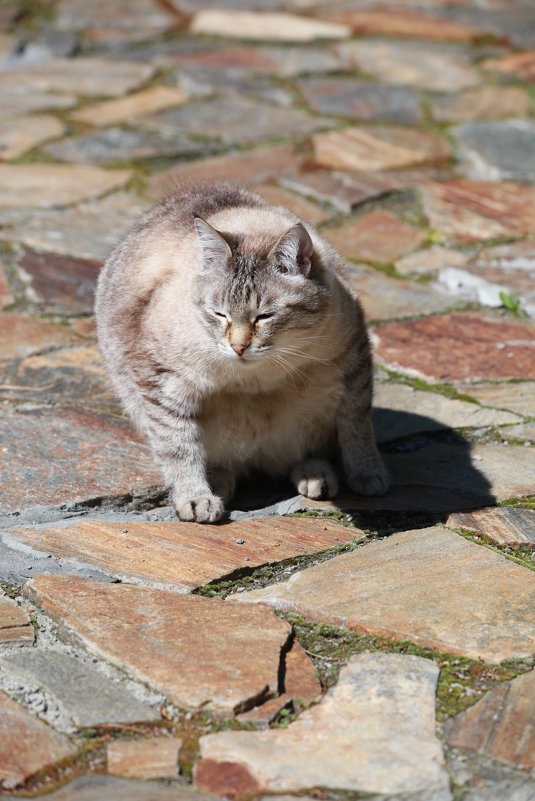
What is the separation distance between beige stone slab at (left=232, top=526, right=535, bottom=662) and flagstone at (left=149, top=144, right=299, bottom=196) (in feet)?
12.7

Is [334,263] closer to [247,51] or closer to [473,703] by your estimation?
[473,703]

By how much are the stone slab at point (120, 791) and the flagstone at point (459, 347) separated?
291 centimetres

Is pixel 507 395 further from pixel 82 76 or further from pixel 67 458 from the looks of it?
pixel 82 76

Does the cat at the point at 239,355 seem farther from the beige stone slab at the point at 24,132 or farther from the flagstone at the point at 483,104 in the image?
the flagstone at the point at 483,104

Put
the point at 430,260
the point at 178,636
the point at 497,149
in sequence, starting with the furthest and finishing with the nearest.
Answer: the point at 497,149 → the point at 430,260 → the point at 178,636

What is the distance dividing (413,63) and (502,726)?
7.71 metres

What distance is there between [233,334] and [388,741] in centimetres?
157

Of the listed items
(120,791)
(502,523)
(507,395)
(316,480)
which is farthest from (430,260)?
(120,791)

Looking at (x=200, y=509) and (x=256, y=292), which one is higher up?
(x=256, y=292)

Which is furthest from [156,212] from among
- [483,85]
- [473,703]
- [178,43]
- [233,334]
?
[178,43]

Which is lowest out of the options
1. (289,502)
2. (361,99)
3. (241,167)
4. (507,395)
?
(289,502)

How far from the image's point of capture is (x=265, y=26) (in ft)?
Result: 33.6

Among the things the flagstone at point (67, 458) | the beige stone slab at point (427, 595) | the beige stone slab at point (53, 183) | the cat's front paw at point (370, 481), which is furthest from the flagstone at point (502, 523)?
the beige stone slab at point (53, 183)

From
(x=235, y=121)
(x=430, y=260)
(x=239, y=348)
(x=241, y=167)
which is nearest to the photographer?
(x=239, y=348)
